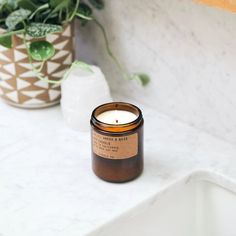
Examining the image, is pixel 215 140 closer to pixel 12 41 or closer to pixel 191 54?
pixel 191 54

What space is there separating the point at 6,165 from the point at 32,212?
140 mm

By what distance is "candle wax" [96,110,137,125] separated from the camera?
0.98 metres

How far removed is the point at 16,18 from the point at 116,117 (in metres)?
0.26

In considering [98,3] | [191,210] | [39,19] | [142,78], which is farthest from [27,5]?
[191,210]

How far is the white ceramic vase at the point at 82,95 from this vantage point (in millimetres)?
1100

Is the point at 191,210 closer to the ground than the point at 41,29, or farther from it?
closer to the ground

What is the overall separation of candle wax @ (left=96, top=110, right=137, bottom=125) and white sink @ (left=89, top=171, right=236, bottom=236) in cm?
13

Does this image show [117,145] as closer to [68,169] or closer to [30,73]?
[68,169]

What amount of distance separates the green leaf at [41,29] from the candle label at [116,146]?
8.9 inches

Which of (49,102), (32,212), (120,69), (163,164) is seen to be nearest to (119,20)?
(120,69)

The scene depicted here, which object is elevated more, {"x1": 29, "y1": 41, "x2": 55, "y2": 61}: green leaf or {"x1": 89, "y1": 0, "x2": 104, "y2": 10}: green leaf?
{"x1": 89, "y1": 0, "x2": 104, "y2": 10}: green leaf

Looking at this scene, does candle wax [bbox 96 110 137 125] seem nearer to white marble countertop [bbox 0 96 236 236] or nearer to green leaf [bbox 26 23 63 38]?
white marble countertop [bbox 0 96 236 236]

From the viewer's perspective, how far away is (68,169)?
39.8 inches

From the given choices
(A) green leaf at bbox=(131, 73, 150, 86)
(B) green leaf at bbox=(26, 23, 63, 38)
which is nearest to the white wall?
(A) green leaf at bbox=(131, 73, 150, 86)
